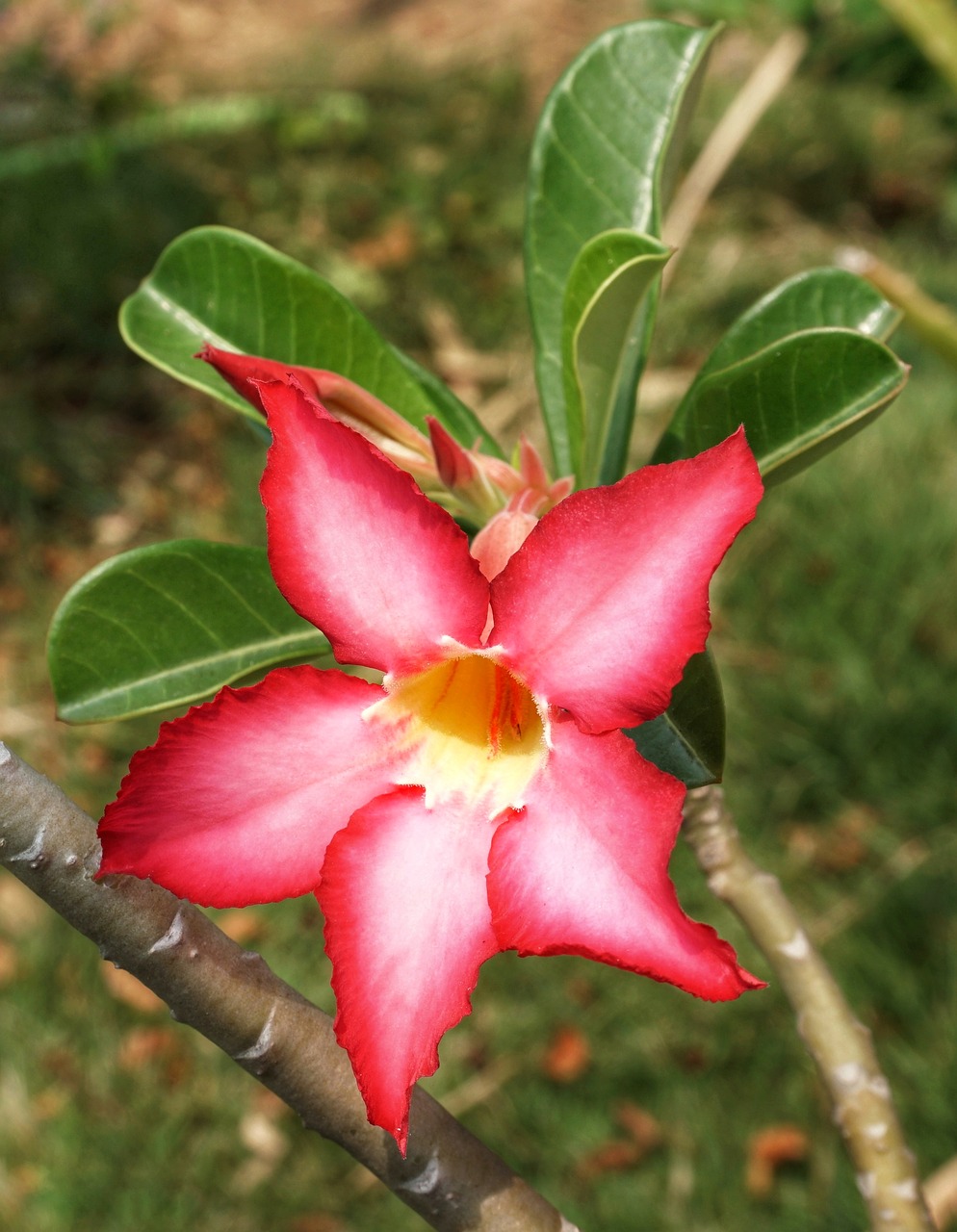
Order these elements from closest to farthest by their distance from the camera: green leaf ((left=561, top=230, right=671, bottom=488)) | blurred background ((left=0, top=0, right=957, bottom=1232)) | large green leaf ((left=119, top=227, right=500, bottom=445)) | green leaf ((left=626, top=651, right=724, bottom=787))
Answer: green leaf ((left=626, top=651, right=724, bottom=787)), green leaf ((left=561, top=230, right=671, bottom=488)), large green leaf ((left=119, top=227, right=500, bottom=445)), blurred background ((left=0, top=0, right=957, bottom=1232))

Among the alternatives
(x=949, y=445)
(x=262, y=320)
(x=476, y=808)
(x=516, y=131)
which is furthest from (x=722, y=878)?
(x=516, y=131)

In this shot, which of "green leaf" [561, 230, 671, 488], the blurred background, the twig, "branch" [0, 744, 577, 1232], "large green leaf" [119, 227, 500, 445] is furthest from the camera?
the blurred background

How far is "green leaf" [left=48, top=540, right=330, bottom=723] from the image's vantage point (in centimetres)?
75

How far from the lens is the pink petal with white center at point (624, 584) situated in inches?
20.1

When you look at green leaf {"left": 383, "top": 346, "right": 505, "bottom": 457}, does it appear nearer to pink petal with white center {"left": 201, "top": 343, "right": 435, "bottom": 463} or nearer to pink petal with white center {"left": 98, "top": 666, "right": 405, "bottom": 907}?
pink petal with white center {"left": 201, "top": 343, "right": 435, "bottom": 463}

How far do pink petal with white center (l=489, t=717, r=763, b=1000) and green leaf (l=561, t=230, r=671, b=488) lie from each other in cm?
29

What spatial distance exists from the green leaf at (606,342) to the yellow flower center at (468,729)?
0.74ft

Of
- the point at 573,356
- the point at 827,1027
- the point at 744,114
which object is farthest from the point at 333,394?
the point at 744,114

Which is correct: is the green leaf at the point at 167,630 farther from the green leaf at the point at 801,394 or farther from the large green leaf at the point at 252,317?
the green leaf at the point at 801,394

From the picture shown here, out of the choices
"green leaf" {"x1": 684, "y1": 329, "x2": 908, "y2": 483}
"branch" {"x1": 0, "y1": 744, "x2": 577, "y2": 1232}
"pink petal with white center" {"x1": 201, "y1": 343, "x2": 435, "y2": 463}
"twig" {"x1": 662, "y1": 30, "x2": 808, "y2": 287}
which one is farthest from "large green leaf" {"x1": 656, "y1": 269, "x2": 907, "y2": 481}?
"twig" {"x1": 662, "y1": 30, "x2": 808, "y2": 287}

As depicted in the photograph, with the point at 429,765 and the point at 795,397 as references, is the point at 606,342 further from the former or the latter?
the point at 429,765

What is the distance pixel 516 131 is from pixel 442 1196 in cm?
351

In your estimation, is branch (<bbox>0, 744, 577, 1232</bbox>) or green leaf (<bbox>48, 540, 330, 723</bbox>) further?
green leaf (<bbox>48, 540, 330, 723</bbox>)

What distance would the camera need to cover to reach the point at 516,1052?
2.21 metres
